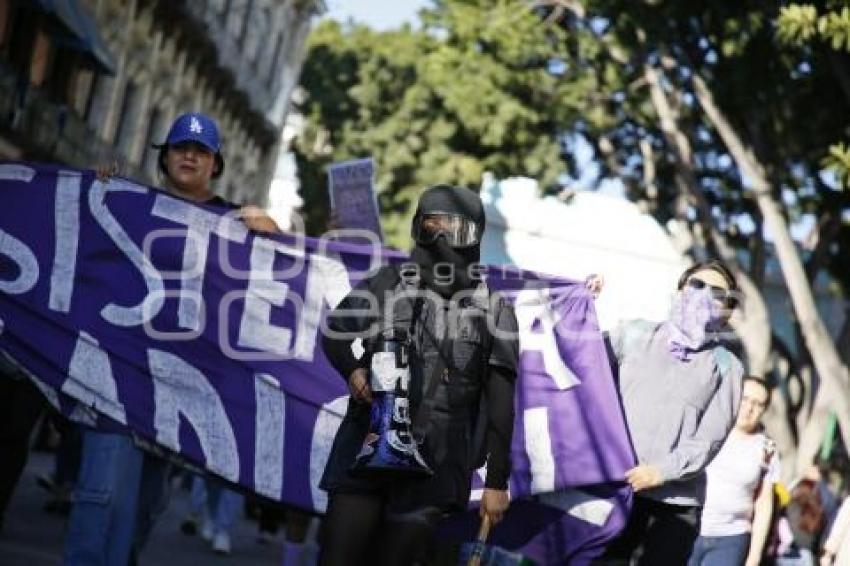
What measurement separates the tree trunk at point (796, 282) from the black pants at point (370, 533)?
12818 millimetres

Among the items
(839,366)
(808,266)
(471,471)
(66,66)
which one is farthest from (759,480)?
(66,66)

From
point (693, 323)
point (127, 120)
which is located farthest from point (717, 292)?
point (127, 120)

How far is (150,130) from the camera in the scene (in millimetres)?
39344

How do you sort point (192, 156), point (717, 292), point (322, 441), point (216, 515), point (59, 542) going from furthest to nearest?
point (216, 515), point (59, 542), point (322, 441), point (192, 156), point (717, 292)

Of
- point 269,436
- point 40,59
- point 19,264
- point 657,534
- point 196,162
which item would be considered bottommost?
point 657,534

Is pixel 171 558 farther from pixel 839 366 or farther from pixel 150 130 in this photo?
pixel 150 130

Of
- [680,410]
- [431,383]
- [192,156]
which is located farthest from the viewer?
[192,156]

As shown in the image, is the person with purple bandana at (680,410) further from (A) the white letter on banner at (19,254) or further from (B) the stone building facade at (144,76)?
(B) the stone building facade at (144,76)

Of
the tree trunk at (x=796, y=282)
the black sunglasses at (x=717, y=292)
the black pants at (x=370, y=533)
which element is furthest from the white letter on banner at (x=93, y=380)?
the tree trunk at (x=796, y=282)

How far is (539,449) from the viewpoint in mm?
8180

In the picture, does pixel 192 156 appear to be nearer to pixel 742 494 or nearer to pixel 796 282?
pixel 742 494

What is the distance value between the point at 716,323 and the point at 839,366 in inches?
454

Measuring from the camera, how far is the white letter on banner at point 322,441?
26.7 ft

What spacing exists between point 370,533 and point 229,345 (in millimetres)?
2617
